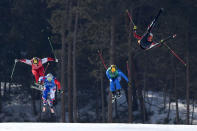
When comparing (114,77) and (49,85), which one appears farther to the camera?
(49,85)

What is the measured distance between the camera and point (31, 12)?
40250 millimetres

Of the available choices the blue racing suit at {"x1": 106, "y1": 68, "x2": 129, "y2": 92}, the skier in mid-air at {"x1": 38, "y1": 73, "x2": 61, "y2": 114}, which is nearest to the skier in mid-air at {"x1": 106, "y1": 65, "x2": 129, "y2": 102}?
the blue racing suit at {"x1": 106, "y1": 68, "x2": 129, "y2": 92}

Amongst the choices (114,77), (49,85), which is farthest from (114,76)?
(49,85)

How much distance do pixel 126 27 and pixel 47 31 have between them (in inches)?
329

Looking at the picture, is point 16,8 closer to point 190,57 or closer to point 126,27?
point 126,27
